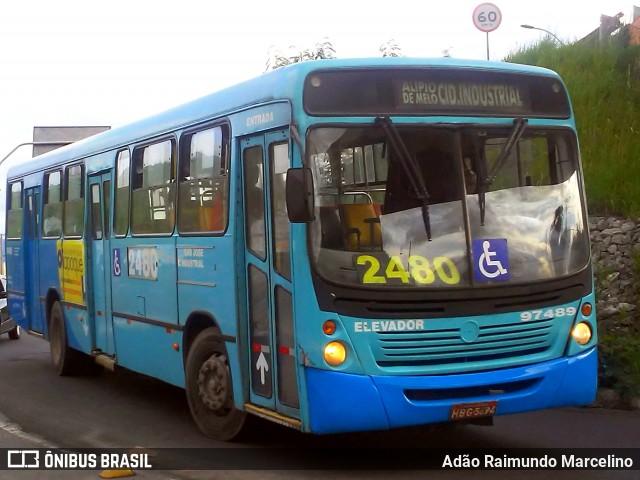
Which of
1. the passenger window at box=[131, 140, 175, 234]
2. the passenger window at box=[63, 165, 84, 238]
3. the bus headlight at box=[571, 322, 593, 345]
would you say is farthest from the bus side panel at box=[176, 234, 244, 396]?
the passenger window at box=[63, 165, 84, 238]

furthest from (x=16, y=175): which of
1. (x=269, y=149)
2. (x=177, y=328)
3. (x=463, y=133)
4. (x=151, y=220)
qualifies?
(x=463, y=133)

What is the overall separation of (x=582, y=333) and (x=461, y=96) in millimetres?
1987

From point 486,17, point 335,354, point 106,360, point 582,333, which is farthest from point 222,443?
point 486,17

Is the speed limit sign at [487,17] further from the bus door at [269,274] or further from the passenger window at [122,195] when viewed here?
the bus door at [269,274]

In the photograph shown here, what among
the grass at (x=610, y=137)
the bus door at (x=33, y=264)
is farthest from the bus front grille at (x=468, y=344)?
the bus door at (x=33, y=264)

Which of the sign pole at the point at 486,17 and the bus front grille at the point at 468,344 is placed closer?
the bus front grille at the point at 468,344

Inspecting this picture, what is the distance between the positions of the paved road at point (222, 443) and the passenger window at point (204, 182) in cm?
182

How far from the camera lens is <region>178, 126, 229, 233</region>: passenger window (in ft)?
28.0

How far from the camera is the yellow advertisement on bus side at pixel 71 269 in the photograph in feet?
42.1

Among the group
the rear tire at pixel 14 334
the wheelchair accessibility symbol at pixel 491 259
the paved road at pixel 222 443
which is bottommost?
the rear tire at pixel 14 334

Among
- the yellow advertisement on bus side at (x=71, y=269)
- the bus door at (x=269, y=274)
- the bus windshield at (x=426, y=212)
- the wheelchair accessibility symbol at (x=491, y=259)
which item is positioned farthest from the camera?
the yellow advertisement on bus side at (x=71, y=269)

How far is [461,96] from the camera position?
24.7ft

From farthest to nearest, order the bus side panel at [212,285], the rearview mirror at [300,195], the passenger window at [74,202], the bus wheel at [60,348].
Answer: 1. the bus wheel at [60,348]
2. the passenger window at [74,202]
3. the bus side panel at [212,285]
4. the rearview mirror at [300,195]

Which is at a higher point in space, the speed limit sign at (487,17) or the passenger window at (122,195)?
the speed limit sign at (487,17)
